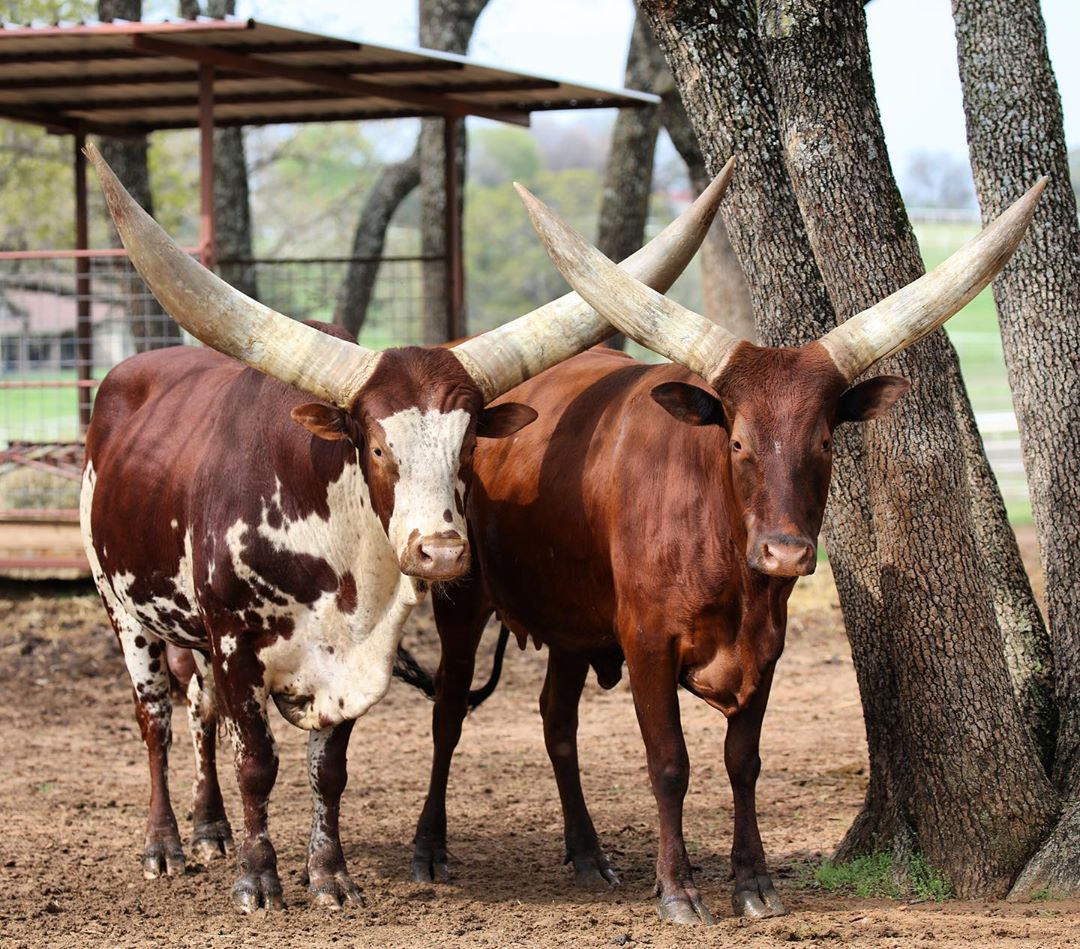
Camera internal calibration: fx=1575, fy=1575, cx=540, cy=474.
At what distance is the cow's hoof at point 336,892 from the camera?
5367 mm

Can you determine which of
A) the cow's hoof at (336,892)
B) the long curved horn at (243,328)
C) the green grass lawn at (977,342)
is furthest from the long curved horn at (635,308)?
the green grass lawn at (977,342)

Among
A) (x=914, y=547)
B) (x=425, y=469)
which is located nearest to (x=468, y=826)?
(x=425, y=469)

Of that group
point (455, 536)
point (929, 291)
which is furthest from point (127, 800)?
point (929, 291)

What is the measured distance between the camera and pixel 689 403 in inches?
190

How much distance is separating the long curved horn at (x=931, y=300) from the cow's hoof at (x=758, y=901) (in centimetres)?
166

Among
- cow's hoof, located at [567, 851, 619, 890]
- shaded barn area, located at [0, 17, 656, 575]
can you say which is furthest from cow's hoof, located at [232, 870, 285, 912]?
shaded barn area, located at [0, 17, 656, 575]

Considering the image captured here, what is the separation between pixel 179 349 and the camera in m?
6.67

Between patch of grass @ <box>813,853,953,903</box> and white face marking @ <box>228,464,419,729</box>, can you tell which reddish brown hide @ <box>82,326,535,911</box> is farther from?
patch of grass @ <box>813,853,953,903</box>

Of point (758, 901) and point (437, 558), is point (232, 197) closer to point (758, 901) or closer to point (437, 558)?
point (437, 558)

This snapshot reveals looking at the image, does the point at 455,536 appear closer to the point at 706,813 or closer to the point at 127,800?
the point at 706,813

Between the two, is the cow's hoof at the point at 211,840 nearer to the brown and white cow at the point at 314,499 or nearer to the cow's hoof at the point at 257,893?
the brown and white cow at the point at 314,499

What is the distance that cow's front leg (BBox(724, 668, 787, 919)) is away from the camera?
5055 millimetres

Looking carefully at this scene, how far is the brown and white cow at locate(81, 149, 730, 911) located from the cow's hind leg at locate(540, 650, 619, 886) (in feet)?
2.80

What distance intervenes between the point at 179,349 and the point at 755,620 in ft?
9.80
